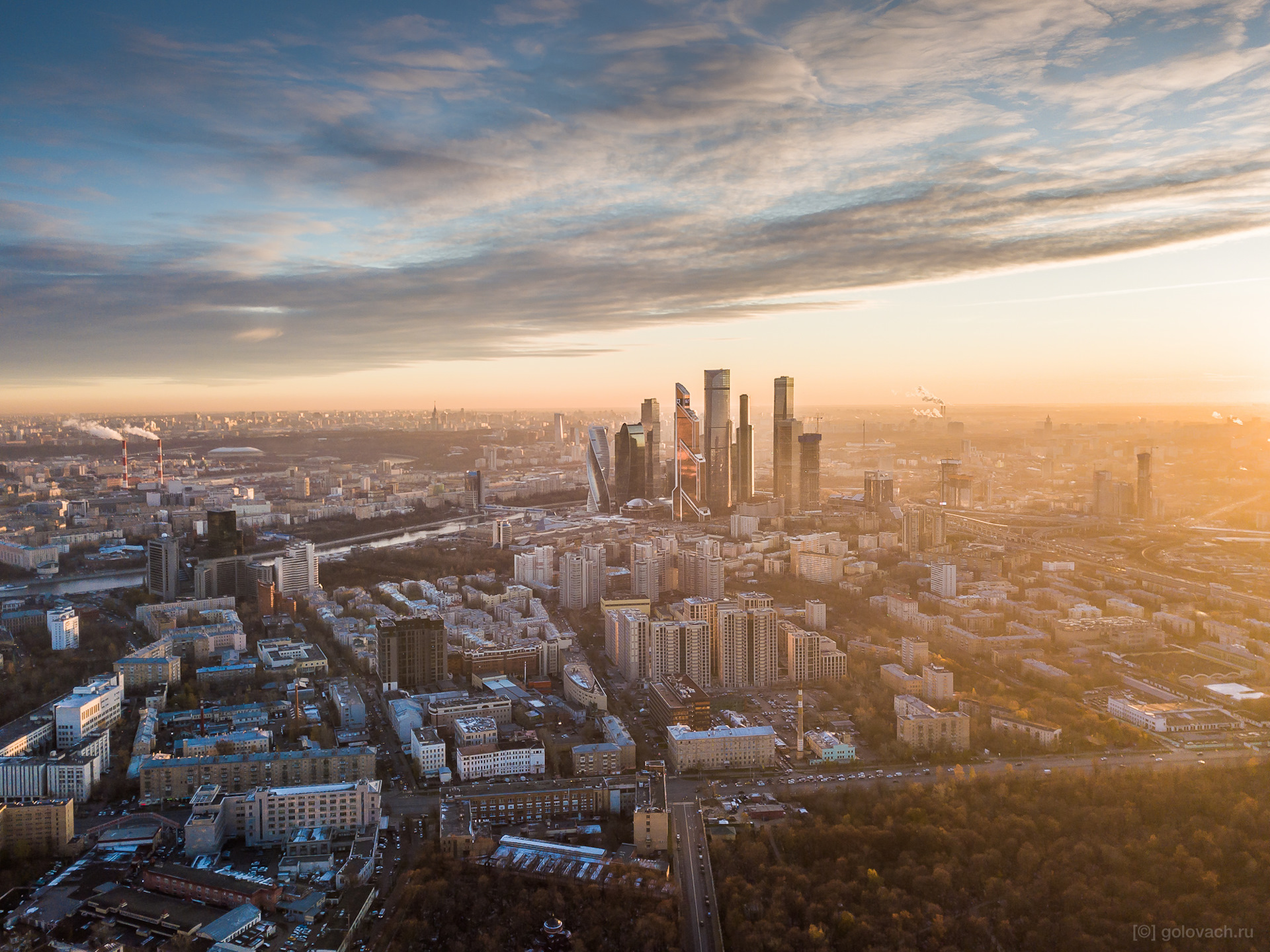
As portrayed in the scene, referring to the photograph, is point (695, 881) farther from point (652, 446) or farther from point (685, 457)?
Answer: point (652, 446)

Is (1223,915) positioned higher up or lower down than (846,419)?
lower down

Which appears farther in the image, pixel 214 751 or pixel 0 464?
pixel 0 464

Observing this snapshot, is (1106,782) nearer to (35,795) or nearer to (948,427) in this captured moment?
(35,795)

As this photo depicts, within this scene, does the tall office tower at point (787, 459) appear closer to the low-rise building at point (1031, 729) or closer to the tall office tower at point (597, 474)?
the tall office tower at point (597, 474)

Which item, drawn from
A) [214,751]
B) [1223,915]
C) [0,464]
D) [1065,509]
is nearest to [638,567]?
[214,751]

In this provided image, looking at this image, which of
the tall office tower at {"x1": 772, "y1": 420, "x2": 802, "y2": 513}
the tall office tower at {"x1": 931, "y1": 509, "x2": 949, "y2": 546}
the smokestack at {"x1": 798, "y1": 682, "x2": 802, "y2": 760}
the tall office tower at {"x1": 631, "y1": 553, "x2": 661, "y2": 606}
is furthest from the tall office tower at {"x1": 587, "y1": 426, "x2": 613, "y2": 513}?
the smokestack at {"x1": 798, "y1": 682, "x2": 802, "y2": 760}

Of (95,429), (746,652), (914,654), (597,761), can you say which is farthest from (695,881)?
(95,429)
